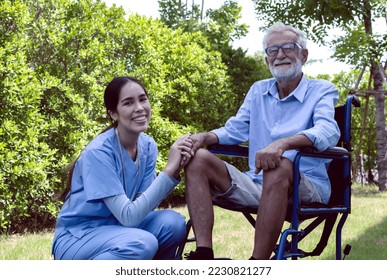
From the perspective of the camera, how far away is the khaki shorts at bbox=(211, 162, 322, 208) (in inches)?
118

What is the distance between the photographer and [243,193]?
9.93 feet

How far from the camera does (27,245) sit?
5.00 meters

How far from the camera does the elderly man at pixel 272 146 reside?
2.71 m

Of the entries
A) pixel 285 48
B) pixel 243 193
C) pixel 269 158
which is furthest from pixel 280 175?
pixel 285 48

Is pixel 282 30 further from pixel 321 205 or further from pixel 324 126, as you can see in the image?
pixel 321 205

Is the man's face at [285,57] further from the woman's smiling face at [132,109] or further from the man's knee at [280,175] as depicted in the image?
the woman's smiling face at [132,109]

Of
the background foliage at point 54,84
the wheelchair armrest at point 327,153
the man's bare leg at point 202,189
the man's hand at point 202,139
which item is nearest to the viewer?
the man's bare leg at point 202,189

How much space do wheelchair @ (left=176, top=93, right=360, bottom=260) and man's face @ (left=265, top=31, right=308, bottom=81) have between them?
36 centimetres

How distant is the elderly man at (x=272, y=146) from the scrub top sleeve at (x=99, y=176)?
1.45 ft

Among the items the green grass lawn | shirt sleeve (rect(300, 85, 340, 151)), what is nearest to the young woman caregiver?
shirt sleeve (rect(300, 85, 340, 151))

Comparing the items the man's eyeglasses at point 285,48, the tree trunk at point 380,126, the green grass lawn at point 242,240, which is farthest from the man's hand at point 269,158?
the tree trunk at point 380,126

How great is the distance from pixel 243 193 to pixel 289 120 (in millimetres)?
528

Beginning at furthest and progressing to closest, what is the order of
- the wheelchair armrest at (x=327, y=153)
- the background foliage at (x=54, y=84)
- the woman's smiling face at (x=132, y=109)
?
the background foliage at (x=54, y=84), the wheelchair armrest at (x=327, y=153), the woman's smiling face at (x=132, y=109)
